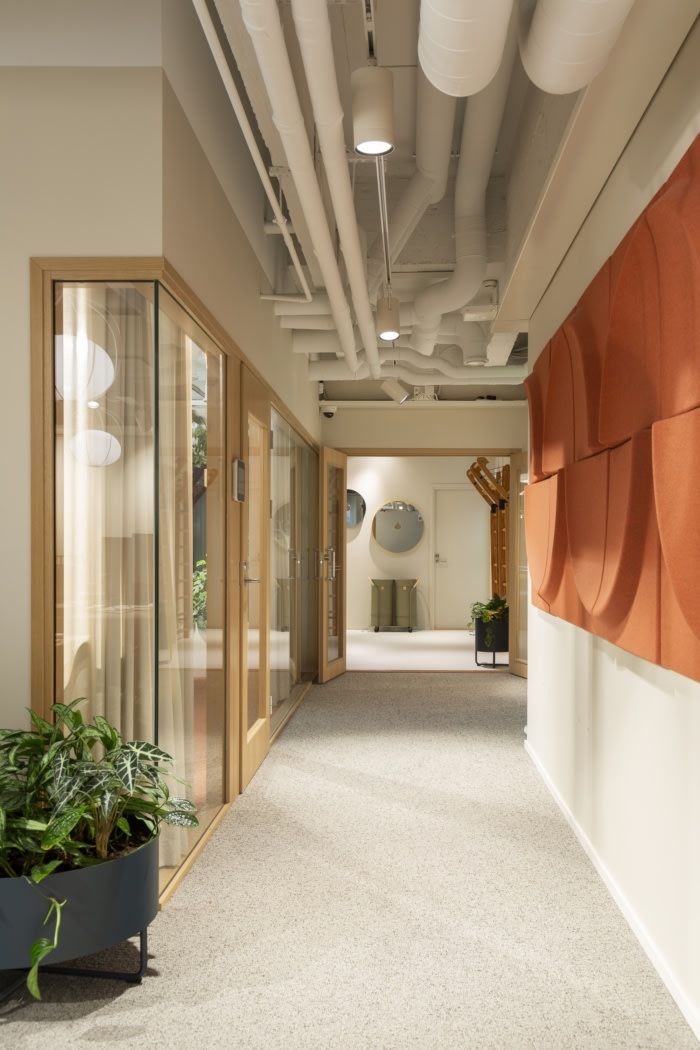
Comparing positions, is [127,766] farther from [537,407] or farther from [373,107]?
[537,407]

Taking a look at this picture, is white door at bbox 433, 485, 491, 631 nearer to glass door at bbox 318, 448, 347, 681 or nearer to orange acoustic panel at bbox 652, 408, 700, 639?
glass door at bbox 318, 448, 347, 681

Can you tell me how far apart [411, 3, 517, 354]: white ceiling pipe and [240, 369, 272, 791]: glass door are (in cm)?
114

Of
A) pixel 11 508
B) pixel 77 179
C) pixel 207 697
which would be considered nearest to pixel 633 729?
pixel 207 697

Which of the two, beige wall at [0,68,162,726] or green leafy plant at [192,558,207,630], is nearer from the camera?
beige wall at [0,68,162,726]

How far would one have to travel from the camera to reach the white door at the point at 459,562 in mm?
12516

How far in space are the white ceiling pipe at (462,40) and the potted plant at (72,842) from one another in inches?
78.0

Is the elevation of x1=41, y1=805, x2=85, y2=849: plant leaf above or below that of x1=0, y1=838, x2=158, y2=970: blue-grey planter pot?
above

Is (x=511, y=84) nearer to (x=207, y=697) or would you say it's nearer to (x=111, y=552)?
(x=111, y=552)

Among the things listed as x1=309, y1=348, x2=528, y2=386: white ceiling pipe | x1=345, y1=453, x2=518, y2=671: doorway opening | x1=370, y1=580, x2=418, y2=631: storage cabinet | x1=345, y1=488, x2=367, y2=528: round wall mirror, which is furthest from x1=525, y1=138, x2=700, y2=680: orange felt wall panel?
x1=345, y1=488, x2=367, y2=528: round wall mirror

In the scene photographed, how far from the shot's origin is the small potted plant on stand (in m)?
9.08

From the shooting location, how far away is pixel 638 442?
247cm

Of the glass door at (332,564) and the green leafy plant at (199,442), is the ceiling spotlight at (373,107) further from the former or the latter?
the glass door at (332,564)

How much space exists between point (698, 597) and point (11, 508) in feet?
6.70

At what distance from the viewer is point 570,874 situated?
3332 mm
